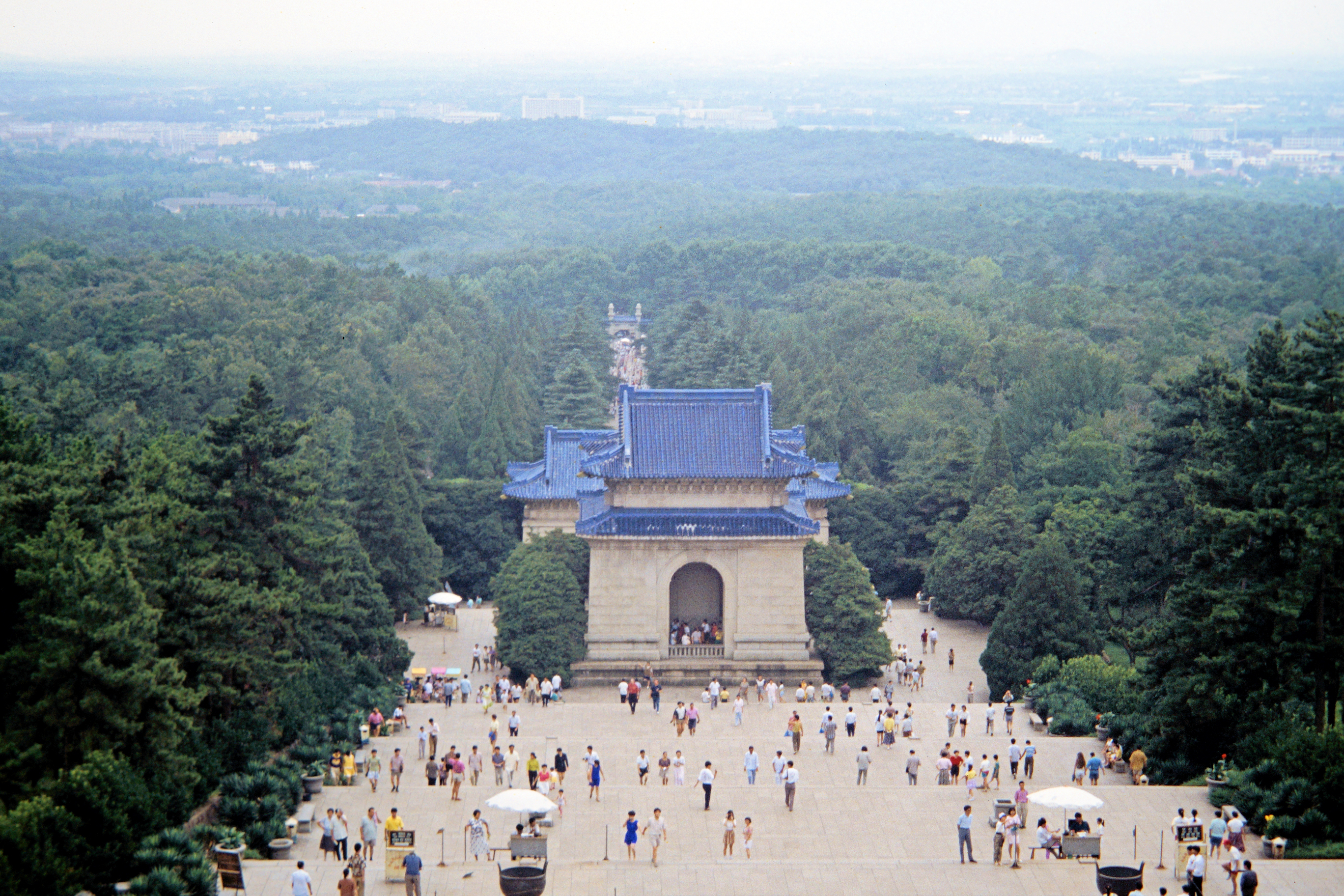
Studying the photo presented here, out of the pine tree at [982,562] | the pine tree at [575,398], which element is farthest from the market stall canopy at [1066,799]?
the pine tree at [575,398]

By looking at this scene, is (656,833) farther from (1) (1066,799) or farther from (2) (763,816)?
(1) (1066,799)

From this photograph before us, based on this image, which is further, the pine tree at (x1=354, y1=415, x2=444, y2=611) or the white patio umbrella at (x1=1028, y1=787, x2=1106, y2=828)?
the pine tree at (x1=354, y1=415, x2=444, y2=611)

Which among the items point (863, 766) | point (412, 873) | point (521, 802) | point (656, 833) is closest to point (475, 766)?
point (521, 802)

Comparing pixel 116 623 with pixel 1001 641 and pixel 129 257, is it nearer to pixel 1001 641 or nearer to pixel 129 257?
pixel 1001 641

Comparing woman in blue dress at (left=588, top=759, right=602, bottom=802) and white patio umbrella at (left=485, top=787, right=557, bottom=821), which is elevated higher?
white patio umbrella at (left=485, top=787, right=557, bottom=821)

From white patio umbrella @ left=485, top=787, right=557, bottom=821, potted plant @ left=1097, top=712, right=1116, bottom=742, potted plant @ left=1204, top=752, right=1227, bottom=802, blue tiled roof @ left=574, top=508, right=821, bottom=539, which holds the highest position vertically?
blue tiled roof @ left=574, top=508, right=821, bottom=539

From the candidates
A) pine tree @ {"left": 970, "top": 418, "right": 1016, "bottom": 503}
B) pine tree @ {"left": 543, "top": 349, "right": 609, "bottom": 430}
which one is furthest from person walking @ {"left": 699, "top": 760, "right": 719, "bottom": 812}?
pine tree @ {"left": 543, "top": 349, "right": 609, "bottom": 430}

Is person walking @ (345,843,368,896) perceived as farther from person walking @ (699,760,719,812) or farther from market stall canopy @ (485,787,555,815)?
person walking @ (699,760,719,812)
